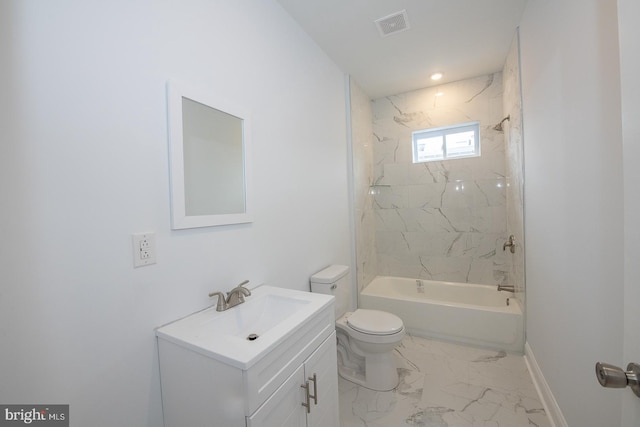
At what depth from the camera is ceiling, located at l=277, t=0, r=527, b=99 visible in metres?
1.85

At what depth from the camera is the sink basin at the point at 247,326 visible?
860 millimetres

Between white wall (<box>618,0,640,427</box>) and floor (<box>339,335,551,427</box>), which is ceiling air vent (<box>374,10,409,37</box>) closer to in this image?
white wall (<box>618,0,640,427</box>)

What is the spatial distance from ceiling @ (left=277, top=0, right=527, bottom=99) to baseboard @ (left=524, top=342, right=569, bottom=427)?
8.77 feet

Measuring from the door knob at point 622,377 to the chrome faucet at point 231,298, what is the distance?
119 centimetres

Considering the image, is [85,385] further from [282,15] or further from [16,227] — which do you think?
[282,15]

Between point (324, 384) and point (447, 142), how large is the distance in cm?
300

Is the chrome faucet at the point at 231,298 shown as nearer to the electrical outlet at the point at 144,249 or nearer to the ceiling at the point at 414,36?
the electrical outlet at the point at 144,249

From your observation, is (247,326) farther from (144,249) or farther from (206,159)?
(206,159)

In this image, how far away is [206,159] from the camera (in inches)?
49.8

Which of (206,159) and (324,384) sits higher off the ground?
(206,159)

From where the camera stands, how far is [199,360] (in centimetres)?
91

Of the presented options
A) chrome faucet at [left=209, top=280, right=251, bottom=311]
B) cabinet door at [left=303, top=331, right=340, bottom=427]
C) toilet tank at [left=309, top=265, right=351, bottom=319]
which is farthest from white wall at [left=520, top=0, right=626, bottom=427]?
chrome faucet at [left=209, top=280, right=251, bottom=311]

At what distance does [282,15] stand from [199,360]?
2.15 meters

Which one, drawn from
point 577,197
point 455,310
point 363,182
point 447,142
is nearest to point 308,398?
point 577,197
